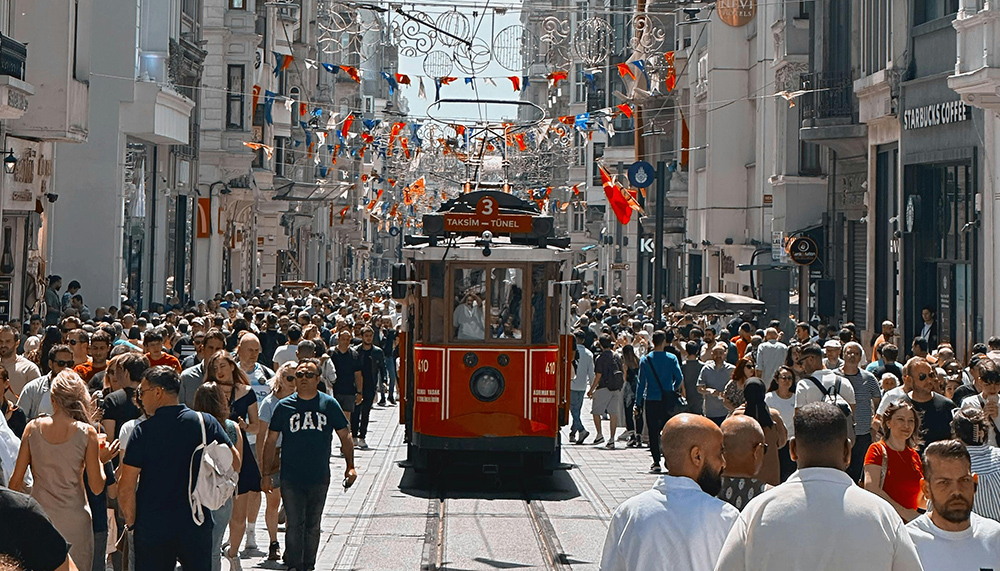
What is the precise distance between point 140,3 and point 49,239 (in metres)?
6.75

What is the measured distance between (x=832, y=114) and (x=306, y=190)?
38.4 metres

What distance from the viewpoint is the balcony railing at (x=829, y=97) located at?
29.7m

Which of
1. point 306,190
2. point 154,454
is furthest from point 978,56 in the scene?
point 306,190

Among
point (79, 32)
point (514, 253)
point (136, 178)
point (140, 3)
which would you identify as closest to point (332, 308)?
point (136, 178)

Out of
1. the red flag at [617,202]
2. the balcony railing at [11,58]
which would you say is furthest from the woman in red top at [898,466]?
the red flag at [617,202]

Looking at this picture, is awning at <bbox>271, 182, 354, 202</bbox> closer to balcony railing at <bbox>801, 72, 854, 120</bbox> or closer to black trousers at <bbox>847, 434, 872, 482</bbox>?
balcony railing at <bbox>801, 72, 854, 120</bbox>

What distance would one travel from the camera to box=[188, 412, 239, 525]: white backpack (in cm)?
781

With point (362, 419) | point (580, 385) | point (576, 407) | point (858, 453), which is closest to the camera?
point (858, 453)

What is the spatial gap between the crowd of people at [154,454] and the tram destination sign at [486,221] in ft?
7.29

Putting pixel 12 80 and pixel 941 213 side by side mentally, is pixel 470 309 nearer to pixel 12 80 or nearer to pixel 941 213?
pixel 12 80

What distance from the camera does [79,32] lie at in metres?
26.6

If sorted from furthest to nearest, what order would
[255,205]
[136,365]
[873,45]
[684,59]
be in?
1. [255,205]
2. [684,59]
3. [873,45]
4. [136,365]

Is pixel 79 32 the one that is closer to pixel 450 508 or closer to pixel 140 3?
pixel 140 3

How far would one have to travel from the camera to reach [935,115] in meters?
24.2
